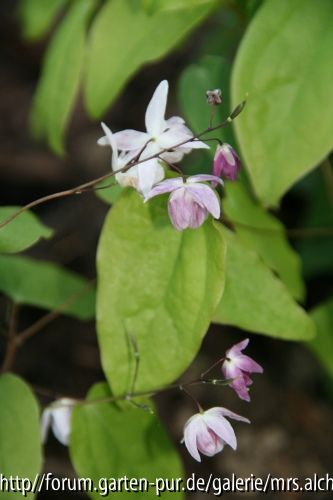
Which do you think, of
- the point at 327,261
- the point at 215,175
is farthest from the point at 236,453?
the point at 215,175

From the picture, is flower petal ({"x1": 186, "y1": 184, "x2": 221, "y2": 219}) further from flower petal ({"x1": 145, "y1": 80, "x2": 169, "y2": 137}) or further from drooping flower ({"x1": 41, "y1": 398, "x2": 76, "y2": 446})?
drooping flower ({"x1": 41, "y1": 398, "x2": 76, "y2": 446})

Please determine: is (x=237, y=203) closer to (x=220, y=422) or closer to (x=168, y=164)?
(x=168, y=164)

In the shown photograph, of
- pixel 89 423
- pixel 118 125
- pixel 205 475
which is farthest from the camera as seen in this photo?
pixel 118 125

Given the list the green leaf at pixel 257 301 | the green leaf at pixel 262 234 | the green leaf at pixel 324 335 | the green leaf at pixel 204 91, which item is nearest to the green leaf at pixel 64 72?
the green leaf at pixel 204 91

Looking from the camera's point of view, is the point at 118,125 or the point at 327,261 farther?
the point at 118,125

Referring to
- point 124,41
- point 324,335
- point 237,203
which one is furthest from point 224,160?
point 324,335

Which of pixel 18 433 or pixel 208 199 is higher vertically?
pixel 208 199

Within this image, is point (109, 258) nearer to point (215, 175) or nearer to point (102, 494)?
point (215, 175)
